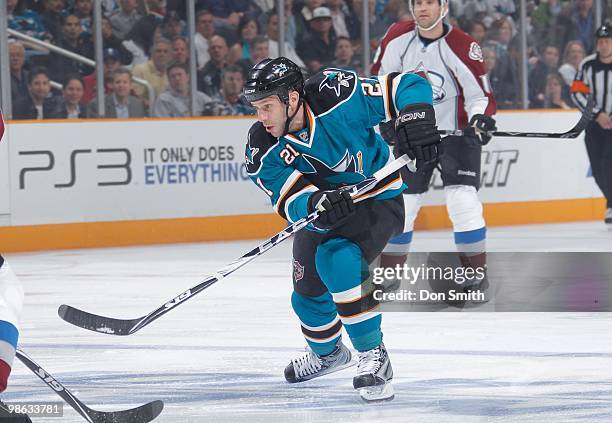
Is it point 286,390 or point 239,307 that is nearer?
point 286,390

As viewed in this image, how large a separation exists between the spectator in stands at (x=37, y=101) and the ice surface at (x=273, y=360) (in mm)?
1815

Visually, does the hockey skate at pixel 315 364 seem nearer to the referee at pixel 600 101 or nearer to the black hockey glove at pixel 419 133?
the black hockey glove at pixel 419 133

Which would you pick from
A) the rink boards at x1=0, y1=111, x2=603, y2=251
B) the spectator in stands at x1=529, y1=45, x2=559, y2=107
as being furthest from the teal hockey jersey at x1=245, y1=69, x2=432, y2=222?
the spectator in stands at x1=529, y1=45, x2=559, y2=107

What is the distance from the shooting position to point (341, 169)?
149 inches

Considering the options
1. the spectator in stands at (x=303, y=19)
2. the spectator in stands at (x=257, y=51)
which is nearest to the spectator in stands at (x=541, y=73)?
the spectator in stands at (x=303, y=19)

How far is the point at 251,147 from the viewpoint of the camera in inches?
147

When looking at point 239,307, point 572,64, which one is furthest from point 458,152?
point 572,64

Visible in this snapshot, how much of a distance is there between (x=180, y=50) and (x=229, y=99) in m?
0.47

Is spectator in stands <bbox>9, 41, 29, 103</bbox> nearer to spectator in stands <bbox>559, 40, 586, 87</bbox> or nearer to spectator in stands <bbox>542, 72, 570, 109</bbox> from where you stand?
spectator in stands <bbox>542, 72, 570, 109</bbox>

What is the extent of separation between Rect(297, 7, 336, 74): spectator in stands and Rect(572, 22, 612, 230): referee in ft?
5.61

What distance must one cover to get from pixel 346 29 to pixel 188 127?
5.00 ft

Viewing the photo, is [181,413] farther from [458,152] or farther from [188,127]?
[188,127]

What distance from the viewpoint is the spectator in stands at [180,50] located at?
28.6 feet

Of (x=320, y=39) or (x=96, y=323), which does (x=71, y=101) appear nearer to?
(x=320, y=39)
